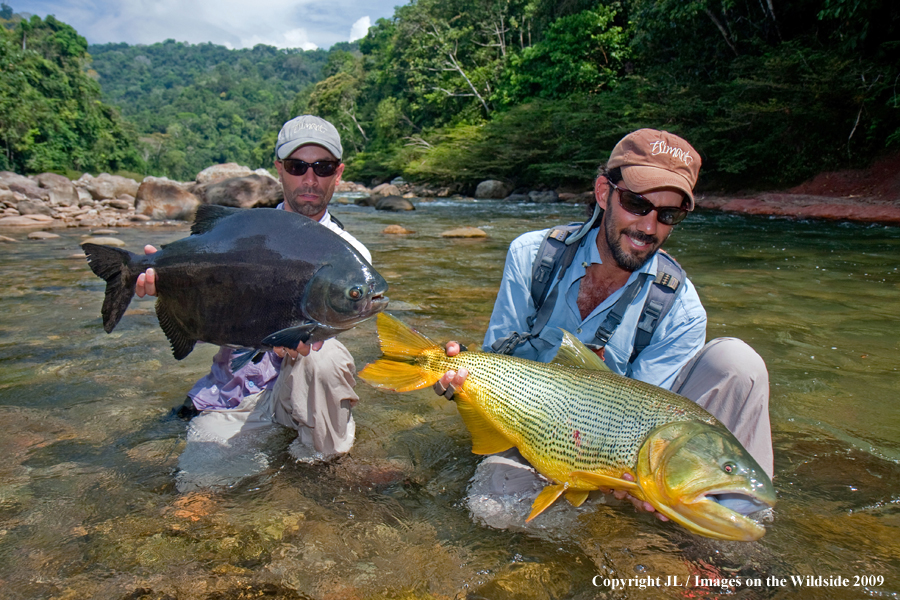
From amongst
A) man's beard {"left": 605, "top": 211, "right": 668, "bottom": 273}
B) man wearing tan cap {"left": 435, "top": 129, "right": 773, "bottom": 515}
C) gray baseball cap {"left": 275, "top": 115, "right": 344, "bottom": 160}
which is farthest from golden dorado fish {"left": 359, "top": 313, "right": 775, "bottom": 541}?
gray baseball cap {"left": 275, "top": 115, "right": 344, "bottom": 160}

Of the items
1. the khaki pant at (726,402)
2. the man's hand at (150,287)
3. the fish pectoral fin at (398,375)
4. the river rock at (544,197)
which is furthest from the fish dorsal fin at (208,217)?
the river rock at (544,197)

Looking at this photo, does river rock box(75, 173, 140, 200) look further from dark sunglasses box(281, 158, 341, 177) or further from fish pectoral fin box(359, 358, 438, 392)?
fish pectoral fin box(359, 358, 438, 392)

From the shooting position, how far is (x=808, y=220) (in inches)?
648

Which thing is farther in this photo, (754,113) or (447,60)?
(447,60)

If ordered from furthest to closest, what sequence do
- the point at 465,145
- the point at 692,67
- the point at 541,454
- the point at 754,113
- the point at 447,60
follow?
the point at 447,60, the point at 465,145, the point at 692,67, the point at 754,113, the point at 541,454

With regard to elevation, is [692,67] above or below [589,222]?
above

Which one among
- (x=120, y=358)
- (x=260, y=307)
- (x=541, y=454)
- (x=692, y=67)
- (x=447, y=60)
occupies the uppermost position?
(x=447, y=60)

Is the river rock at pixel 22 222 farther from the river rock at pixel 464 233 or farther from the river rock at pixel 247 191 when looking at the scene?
the river rock at pixel 464 233

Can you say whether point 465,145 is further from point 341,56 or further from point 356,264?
point 341,56

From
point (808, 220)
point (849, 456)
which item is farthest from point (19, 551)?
point (808, 220)

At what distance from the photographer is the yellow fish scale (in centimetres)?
212

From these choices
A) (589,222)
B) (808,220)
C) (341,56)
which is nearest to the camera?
(589,222)

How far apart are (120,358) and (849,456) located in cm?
549

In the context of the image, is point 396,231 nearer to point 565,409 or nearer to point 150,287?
point 150,287
